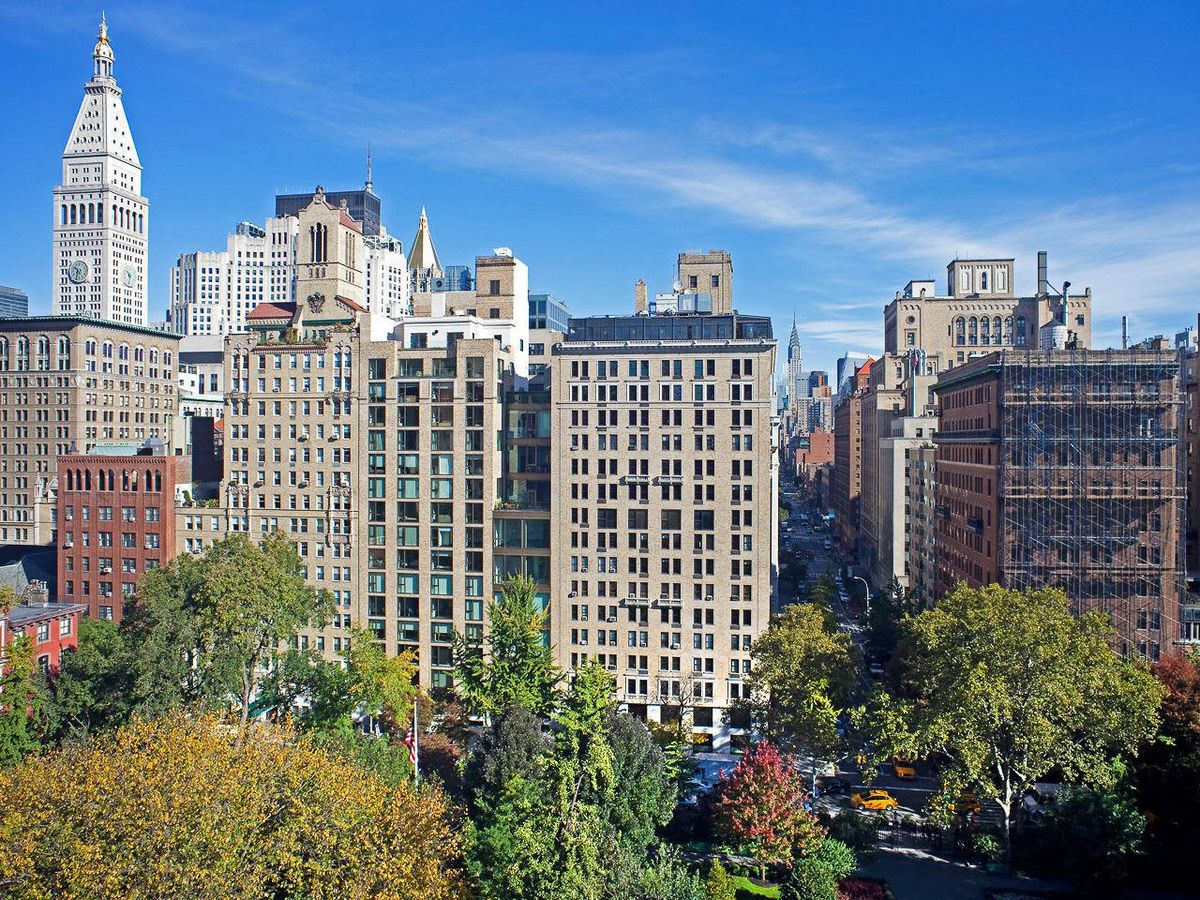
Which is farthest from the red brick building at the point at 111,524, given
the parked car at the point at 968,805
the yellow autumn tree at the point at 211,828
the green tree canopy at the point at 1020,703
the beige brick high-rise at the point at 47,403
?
the parked car at the point at 968,805

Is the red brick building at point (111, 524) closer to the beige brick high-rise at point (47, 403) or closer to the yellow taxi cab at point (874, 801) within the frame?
the beige brick high-rise at point (47, 403)

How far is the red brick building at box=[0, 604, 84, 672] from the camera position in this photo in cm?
7775

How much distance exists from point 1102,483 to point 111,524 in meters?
103

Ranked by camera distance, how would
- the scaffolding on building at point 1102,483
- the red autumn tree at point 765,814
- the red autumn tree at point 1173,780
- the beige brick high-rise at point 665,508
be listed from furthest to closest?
the beige brick high-rise at point 665,508 → the scaffolding on building at point 1102,483 → the red autumn tree at point 1173,780 → the red autumn tree at point 765,814

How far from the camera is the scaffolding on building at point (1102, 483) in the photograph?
77125 mm

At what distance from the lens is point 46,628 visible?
3219 inches

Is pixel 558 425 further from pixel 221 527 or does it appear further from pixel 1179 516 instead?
pixel 1179 516

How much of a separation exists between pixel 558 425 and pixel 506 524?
11875 millimetres

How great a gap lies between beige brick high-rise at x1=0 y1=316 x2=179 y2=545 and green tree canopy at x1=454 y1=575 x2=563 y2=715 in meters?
90.0

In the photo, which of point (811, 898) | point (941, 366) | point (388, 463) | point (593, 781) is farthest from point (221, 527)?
point (941, 366)

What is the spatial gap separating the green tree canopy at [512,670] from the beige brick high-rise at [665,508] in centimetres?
1739

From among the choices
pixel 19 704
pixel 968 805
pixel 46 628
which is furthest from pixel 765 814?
pixel 46 628

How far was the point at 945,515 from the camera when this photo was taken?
104312 millimetres

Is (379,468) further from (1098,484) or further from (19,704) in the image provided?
(1098,484)
